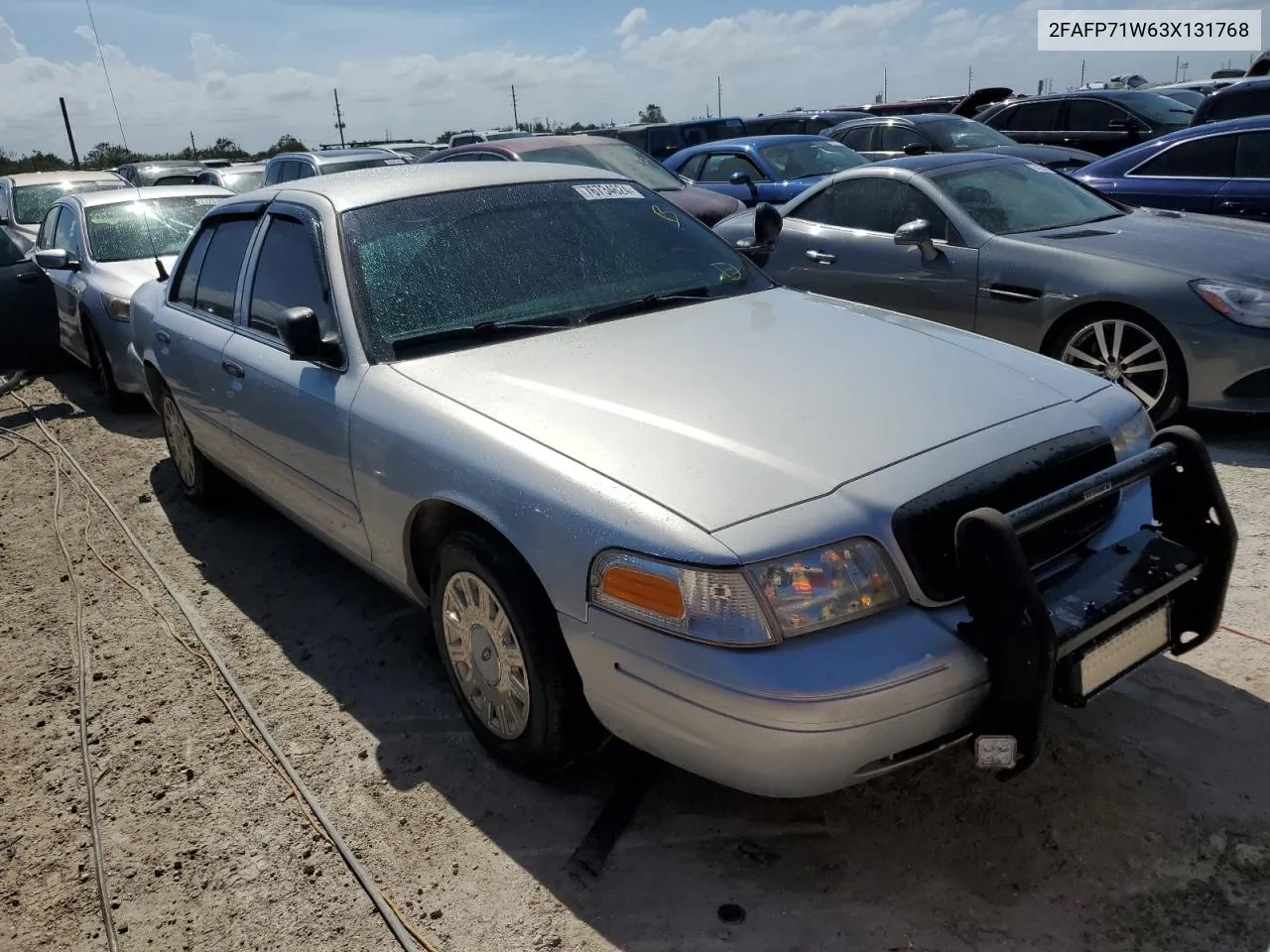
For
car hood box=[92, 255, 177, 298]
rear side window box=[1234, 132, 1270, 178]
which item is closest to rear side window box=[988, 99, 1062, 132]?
rear side window box=[1234, 132, 1270, 178]

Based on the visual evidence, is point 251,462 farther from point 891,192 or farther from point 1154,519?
point 891,192

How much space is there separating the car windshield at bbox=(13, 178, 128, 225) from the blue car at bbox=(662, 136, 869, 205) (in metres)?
7.11

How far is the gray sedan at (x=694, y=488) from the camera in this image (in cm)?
223

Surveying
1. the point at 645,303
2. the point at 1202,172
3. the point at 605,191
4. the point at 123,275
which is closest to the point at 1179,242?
the point at 1202,172

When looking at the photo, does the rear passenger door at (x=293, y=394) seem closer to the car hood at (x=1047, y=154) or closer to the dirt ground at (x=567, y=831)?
the dirt ground at (x=567, y=831)

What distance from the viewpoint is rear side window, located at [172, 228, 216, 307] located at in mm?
4781

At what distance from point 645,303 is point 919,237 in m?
2.90

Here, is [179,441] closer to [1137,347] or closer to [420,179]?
[420,179]

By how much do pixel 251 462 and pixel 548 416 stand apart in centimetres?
195

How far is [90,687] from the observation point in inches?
147

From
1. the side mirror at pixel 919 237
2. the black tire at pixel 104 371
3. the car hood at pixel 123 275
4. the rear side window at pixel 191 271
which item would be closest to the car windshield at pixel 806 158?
the side mirror at pixel 919 237

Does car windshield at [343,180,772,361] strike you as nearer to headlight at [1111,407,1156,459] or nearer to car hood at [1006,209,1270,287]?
headlight at [1111,407,1156,459]

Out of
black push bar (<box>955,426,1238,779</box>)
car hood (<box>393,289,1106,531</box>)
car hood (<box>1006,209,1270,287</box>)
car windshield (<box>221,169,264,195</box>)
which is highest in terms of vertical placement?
car windshield (<box>221,169,264,195</box>)

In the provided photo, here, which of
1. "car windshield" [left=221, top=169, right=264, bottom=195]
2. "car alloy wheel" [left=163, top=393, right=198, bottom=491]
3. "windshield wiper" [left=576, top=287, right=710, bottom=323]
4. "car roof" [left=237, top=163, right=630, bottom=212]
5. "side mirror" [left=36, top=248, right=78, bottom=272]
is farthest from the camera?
"car windshield" [left=221, top=169, right=264, bottom=195]
